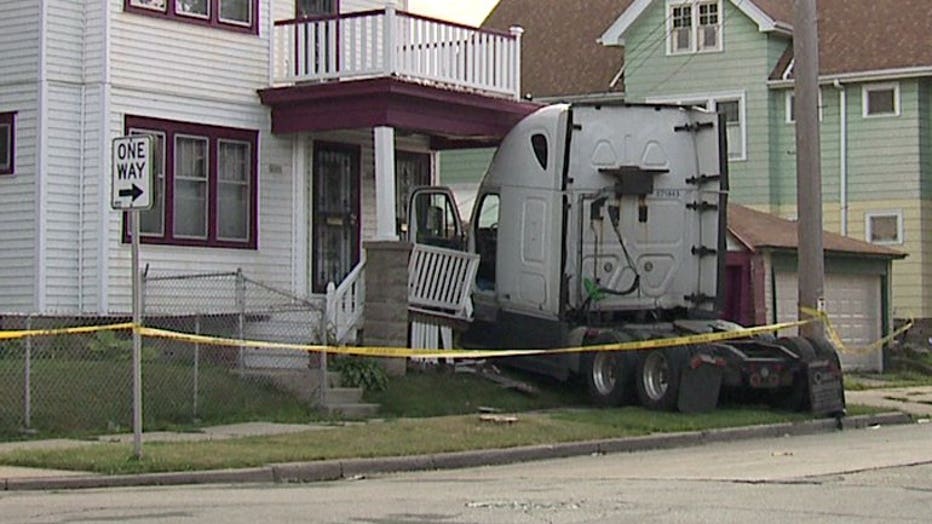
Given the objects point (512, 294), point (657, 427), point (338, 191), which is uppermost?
point (338, 191)

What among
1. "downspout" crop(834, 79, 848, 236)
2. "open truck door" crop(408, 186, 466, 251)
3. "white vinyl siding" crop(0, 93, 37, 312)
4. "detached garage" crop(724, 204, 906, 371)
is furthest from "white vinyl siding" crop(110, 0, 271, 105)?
"downspout" crop(834, 79, 848, 236)

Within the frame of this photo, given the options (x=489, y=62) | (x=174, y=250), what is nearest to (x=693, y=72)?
(x=489, y=62)

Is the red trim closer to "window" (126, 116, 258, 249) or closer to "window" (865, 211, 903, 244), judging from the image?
"window" (126, 116, 258, 249)

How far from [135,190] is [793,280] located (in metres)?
20.7

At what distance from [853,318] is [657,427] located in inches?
634

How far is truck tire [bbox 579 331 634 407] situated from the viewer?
22.1m

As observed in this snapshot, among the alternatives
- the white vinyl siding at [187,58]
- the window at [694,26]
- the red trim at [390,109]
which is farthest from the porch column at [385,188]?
the window at [694,26]

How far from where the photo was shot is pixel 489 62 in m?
25.4

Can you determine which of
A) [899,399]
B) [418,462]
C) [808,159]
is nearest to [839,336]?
[899,399]

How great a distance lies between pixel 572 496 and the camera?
13250 millimetres

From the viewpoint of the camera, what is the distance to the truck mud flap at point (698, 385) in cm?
2120

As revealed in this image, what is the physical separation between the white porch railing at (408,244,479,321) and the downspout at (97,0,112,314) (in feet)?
14.3

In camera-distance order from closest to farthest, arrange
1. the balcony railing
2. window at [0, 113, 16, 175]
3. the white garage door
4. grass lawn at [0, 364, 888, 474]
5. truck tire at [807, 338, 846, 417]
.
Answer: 1. grass lawn at [0, 364, 888, 474]
2. truck tire at [807, 338, 846, 417]
3. window at [0, 113, 16, 175]
4. the balcony railing
5. the white garage door

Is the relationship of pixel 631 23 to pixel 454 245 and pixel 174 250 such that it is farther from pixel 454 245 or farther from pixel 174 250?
pixel 174 250
